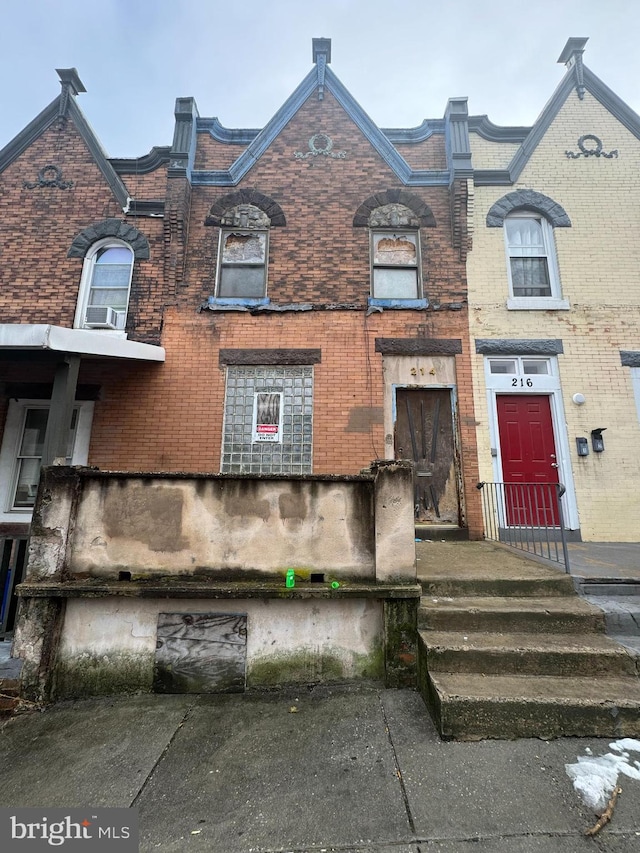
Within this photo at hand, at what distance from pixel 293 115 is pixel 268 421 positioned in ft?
22.3

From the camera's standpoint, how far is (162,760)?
2.86 metres

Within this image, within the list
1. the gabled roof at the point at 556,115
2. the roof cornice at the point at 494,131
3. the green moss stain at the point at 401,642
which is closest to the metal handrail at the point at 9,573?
the green moss stain at the point at 401,642

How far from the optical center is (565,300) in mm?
7949

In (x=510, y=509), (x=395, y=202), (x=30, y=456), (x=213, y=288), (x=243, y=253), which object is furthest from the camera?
(x=395, y=202)

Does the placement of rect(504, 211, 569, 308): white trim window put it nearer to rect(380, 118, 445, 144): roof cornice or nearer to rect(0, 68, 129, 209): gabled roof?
rect(380, 118, 445, 144): roof cornice

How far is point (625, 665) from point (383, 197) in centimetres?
850

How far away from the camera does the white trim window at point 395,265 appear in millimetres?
8180

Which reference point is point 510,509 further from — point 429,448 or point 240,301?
point 240,301

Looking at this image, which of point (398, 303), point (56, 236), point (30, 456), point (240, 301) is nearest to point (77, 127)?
point (56, 236)

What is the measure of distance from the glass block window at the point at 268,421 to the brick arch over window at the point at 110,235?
3137 mm

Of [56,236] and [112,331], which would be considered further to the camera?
[56,236]

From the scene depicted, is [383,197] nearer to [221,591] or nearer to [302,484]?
[302,484]

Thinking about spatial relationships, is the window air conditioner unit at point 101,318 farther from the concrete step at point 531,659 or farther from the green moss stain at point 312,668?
the concrete step at point 531,659

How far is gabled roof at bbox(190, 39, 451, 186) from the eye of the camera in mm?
8523
